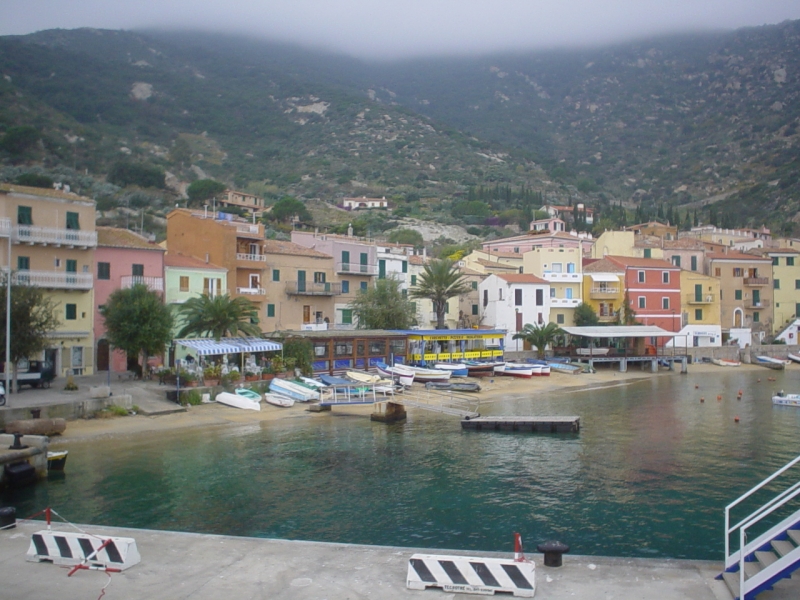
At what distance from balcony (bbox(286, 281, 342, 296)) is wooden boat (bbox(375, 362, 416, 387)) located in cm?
990

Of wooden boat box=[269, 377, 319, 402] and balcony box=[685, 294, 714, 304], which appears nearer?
wooden boat box=[269, 377, 319, 402]

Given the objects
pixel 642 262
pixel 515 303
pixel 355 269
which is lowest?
pixel 515 303

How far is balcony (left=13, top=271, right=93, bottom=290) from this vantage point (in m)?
36.5

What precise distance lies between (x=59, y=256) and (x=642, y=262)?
180 feet

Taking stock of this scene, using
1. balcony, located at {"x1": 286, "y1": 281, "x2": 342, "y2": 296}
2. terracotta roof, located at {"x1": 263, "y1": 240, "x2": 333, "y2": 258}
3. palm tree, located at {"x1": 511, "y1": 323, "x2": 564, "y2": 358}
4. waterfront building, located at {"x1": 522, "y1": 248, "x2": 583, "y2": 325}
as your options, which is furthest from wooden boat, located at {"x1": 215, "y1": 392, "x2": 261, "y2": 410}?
waterfront building, located at {"x1": 522, "y1": 248, "x2": 583, "y2": 325}

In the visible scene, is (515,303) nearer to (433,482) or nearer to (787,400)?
(787,400)

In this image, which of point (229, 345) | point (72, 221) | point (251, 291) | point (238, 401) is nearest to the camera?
point (238, 401)

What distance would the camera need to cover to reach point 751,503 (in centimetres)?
2016

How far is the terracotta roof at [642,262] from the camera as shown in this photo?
6950cm

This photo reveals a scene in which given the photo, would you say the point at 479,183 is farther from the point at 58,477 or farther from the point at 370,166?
the point at 58,477

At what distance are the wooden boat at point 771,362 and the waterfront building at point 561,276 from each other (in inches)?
769

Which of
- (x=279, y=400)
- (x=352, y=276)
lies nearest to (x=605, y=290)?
(x=352, y=276)

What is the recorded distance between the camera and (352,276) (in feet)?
191

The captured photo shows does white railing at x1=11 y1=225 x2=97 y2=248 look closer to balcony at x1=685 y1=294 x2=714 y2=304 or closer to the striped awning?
the striped awning
